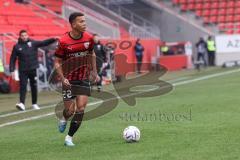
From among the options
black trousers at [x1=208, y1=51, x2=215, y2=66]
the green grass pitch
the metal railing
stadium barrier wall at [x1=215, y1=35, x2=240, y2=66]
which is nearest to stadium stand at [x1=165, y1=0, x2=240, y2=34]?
the metal railing

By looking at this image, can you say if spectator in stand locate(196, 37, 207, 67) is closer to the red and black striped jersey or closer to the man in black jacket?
the man in black jacket

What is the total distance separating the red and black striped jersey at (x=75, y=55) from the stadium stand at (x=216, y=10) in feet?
102

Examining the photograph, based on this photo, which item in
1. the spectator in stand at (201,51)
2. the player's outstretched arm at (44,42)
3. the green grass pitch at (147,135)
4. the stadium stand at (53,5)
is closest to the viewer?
the green grass pitch at (147,135)

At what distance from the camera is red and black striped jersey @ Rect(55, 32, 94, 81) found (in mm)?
9344

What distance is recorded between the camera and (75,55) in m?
9.39

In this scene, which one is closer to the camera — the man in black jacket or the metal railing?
the man in black jacket

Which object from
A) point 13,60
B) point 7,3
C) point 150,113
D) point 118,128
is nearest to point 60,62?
point 118,128

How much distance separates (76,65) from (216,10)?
32505mm

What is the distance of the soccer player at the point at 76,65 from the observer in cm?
925

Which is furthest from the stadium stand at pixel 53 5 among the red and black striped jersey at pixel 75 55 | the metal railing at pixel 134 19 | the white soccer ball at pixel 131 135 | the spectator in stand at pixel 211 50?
the white soccer ball at pixel 131 135

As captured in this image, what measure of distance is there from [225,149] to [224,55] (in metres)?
27.6

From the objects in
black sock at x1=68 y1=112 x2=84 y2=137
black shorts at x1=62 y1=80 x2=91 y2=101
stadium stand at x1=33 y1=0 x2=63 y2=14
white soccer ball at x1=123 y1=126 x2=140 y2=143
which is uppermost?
stadium stand at x1=33 y1=0 x2=63 y2=14

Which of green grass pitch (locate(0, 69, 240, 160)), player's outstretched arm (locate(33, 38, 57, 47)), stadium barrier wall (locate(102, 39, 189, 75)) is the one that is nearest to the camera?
green grass pitch (locate(0, 69, 240, 160))

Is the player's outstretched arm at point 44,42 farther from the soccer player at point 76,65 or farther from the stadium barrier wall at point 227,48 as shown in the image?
the stadium barrier wall at point 227,48
